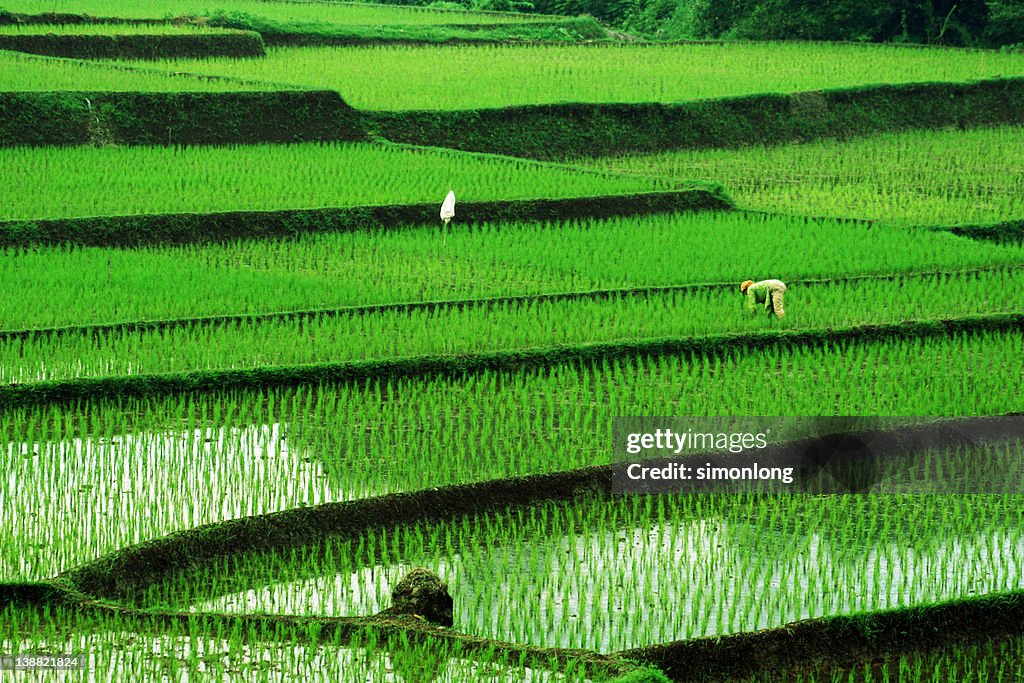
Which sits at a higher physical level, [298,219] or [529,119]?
[529,119]

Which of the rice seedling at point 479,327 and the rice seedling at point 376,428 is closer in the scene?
the rice seedling at point 376,428

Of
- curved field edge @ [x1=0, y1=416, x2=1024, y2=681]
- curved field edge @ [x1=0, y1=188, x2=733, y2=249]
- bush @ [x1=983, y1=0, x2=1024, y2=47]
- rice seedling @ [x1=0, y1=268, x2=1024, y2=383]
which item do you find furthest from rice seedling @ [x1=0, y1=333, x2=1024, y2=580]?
bush @ [x1=983, y1=0, x2=1024, y2=47]

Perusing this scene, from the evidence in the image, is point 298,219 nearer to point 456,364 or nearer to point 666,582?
point 456,364

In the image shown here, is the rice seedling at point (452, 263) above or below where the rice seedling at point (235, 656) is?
above

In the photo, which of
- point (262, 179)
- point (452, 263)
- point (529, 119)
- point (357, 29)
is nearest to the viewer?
point (452, 263)

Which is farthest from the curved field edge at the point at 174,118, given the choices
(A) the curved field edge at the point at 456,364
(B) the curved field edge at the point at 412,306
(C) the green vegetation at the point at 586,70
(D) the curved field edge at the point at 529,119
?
(A) the curved field edge at the point at 456,364

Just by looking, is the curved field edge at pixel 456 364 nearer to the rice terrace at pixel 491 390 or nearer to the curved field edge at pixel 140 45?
the rice terrace at pixel 491 390

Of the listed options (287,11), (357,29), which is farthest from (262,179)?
(287,11)

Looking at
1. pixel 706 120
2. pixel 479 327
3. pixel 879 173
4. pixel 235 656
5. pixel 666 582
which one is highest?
pixel 706 120
